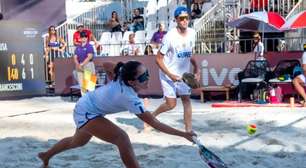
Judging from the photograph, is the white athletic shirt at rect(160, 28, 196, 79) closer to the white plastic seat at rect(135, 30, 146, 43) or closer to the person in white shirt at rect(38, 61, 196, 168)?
the person in white shirt at rect(38, 61, 196, 168)

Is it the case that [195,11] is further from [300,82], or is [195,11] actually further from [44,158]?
[44,158]

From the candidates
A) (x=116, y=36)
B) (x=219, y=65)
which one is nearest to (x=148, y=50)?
(x=219, y=65)

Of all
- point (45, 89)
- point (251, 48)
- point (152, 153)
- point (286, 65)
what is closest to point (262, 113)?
point (286, 65)

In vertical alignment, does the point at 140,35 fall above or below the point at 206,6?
below

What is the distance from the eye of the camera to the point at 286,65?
46.0ft

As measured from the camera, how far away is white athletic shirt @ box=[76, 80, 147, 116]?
5.16m

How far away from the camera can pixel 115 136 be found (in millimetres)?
5410

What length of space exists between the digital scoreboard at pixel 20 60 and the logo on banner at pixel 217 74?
4.52 metres

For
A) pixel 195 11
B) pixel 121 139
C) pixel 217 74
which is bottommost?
pixel 121 139

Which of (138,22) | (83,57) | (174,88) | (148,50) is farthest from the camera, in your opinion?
(138,22)

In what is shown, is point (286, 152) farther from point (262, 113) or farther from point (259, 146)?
point (262, 113)

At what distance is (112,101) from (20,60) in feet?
36.5

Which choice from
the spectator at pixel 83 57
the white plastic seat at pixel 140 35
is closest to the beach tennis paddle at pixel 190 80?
the spectator at pixel 83 57

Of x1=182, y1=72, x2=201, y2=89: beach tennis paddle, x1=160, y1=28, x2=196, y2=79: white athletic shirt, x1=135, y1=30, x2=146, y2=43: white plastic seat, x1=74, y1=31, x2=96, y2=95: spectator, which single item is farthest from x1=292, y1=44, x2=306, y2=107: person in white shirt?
x1=135, y1=30, x2=146, y2=43: white plastic seat
